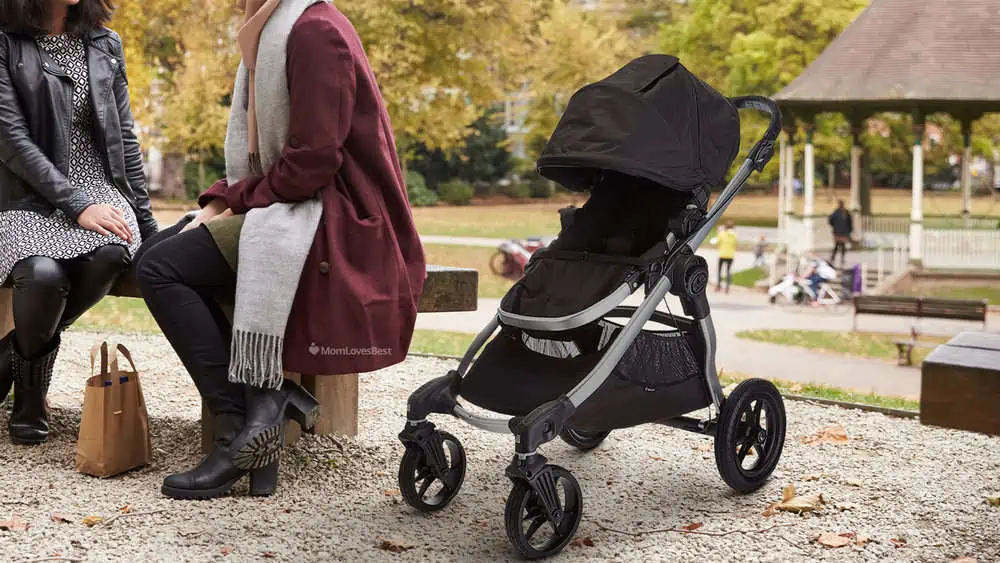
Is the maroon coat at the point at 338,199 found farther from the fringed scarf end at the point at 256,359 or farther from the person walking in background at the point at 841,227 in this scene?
the person walking in background at the point at 841,227

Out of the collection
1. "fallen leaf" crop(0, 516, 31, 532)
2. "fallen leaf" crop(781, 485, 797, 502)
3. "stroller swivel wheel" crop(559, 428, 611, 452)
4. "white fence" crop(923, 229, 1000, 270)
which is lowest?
"white fence" crop(923, 229, 1000, 270)

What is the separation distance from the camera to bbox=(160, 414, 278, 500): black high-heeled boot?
11.8ft

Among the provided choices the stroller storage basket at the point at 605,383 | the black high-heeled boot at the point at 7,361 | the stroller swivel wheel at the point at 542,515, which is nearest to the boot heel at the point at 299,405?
the stroller storage basket at the point at 605,383

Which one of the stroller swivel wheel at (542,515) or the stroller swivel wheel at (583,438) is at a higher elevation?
the stroller swivel wheel at (542,515)

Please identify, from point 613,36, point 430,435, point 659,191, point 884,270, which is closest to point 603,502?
point 430,435

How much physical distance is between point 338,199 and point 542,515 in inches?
43.1

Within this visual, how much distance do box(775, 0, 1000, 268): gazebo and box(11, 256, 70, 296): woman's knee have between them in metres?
17.3

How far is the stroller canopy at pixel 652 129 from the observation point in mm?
3572

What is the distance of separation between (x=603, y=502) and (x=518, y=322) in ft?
2.41

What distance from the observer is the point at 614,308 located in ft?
12.1

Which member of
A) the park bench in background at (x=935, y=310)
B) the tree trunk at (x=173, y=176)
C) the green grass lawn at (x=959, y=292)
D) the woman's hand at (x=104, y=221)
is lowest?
the green grass lawn at (x=959, y=292)

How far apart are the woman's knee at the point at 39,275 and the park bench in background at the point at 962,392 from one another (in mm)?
2740

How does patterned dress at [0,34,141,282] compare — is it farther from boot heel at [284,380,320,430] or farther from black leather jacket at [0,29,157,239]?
boot heel at [284,380,320,430]

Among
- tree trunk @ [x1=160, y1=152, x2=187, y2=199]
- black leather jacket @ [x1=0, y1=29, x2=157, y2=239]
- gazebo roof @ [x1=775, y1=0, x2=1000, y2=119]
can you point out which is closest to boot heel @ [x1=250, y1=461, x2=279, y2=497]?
black leather jacket @ [x1=0, y1=29, x2=157, y2=239]
